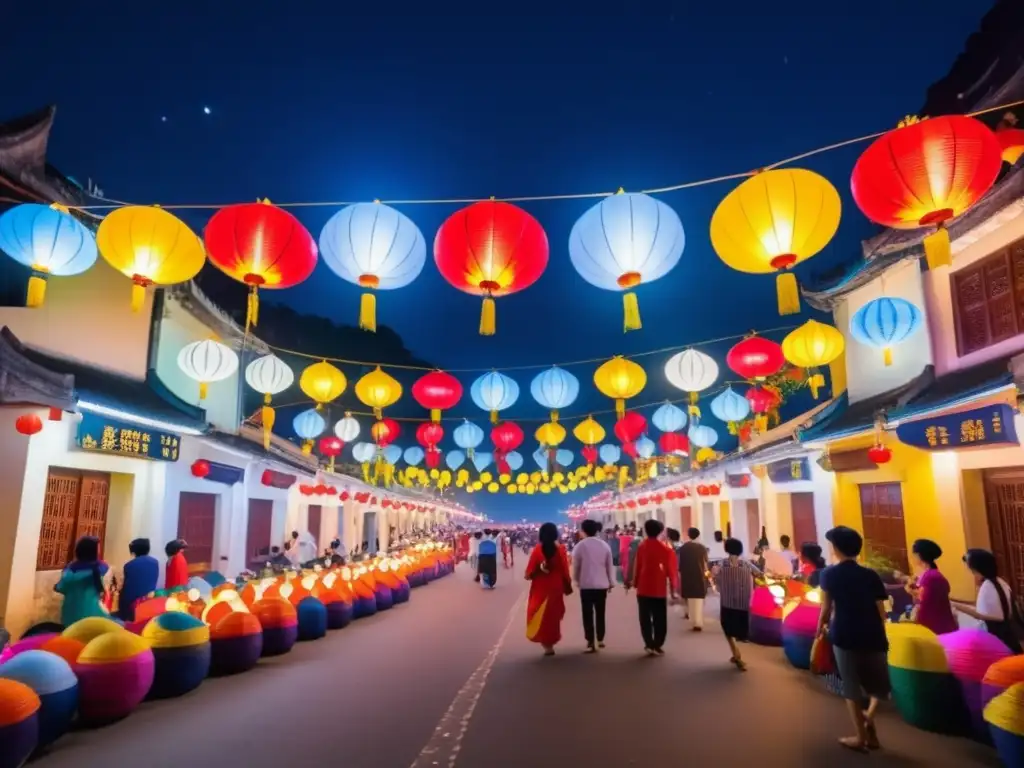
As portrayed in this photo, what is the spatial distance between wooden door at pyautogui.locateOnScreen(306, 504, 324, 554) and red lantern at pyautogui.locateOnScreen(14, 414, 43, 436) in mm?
17067

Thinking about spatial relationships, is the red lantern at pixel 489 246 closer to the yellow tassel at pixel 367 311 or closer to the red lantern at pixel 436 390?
the yellow tassel at pixel 367 311

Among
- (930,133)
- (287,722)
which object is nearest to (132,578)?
(287,722)

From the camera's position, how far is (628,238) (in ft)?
21.2

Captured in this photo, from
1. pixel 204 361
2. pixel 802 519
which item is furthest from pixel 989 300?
pixel 204 361

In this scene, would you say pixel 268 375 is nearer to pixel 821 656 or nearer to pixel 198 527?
pixel 198 527

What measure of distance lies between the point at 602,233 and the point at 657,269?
28.1 inches

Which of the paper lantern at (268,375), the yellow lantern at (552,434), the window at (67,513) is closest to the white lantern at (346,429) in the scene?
the paper lantern at (268,375)

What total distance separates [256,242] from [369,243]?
113cm

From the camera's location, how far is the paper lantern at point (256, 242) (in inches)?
255

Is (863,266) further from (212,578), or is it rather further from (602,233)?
(212,578)

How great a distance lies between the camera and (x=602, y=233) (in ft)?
21.3

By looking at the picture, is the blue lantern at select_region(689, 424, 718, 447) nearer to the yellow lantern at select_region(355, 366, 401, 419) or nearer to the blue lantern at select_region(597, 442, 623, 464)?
the blue lantern at select_region(597, 442, 623, 464)

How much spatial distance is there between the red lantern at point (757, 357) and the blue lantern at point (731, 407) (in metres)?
4.13

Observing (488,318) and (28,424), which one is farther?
(28,424)
